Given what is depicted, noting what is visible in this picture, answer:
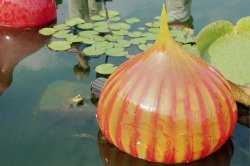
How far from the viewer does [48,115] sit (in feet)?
11.3

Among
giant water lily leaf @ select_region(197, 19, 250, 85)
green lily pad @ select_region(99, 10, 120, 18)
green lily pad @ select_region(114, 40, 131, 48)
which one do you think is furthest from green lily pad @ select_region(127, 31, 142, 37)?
giant water lily leaf @ select_region(197, 19, 250, 85)

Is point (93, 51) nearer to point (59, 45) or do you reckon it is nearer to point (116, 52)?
Result: point (116, 52)

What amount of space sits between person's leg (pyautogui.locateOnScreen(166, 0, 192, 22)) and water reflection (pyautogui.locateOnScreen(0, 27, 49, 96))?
4.84 feet

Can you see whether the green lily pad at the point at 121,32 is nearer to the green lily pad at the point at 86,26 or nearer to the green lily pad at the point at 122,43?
the green lily pad at the point at 122,43

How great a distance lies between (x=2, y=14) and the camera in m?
4.77

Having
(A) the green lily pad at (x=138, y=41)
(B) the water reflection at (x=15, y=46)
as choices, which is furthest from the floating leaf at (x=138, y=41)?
(B) the water reflection at (x=15, y=46)

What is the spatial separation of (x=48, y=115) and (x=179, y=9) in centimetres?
241

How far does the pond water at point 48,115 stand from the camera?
9.93 ft

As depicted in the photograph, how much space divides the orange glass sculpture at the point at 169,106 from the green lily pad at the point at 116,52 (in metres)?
1.38

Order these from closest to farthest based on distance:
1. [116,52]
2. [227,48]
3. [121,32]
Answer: [227,48], [116,52], [121,32]

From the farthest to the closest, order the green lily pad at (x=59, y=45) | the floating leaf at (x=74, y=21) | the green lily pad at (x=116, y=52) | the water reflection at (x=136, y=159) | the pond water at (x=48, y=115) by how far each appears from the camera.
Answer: the floating leaf at (x=74, y=21)
the green lily pad at (x=59, y=45)
the green lily pad at (x=116, y=52)
the pond water at (x=48, y=115)
the water reflection at (x=136, y=159)

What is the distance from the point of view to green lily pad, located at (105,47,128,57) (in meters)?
4.20

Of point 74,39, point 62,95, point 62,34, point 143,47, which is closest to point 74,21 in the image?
point 62,34

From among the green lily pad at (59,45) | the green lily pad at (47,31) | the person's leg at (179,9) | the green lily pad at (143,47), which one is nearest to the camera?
the green lily pad at (143,47)
